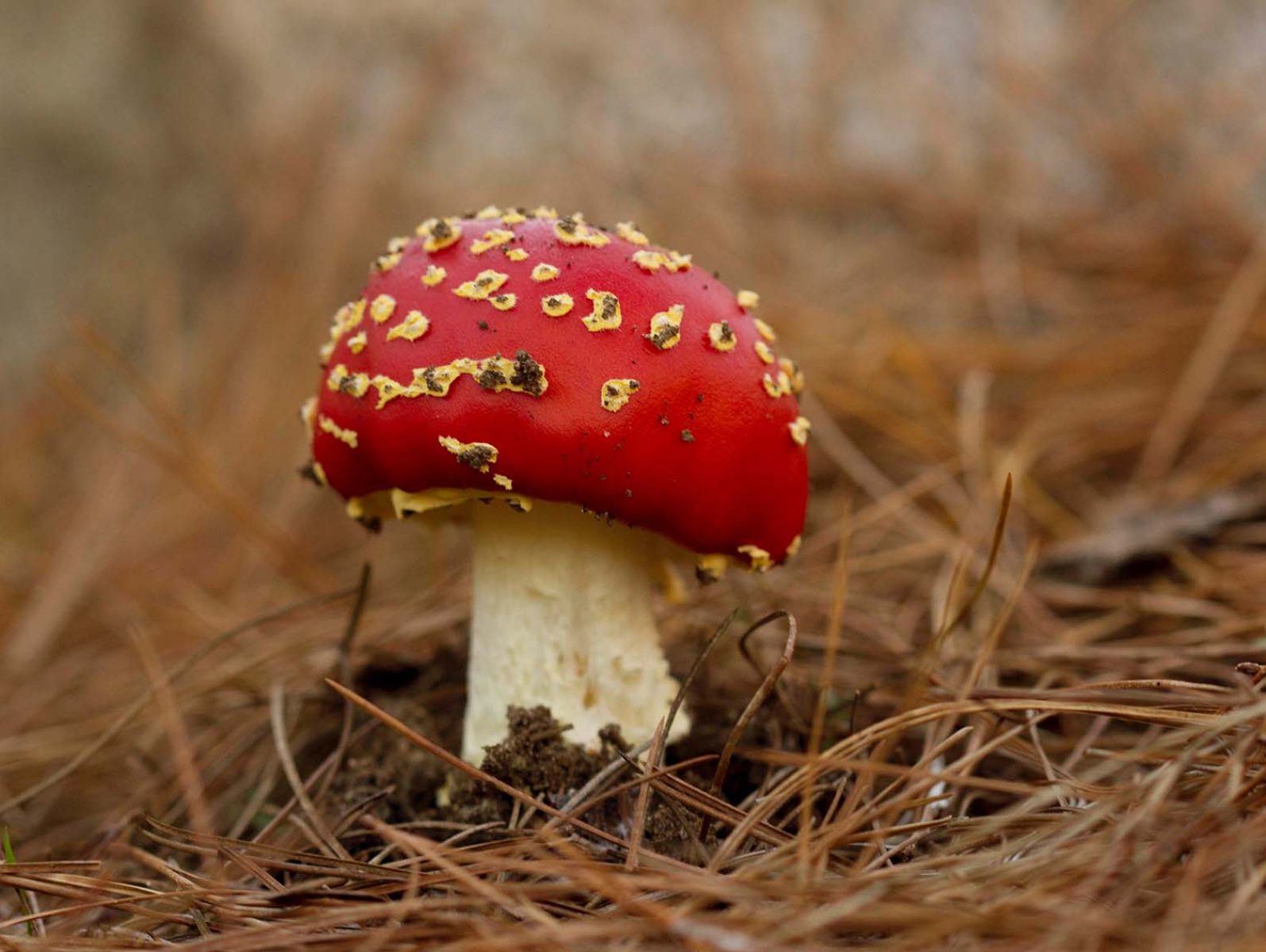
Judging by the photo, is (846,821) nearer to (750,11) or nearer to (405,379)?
(405,379)

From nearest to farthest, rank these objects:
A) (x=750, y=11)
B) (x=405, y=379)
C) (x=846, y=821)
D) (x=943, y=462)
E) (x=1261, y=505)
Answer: (x=846, y=821) < (x=405, y=379) < (x=1261, y=505) < (x=943, y=462) < (x=750, y=11)

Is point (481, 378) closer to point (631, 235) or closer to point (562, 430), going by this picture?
point (562, 430)

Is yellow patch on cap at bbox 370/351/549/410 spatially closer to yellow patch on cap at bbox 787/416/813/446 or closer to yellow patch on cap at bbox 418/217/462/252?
yellow patch on cap at bbox 418/217/462/252

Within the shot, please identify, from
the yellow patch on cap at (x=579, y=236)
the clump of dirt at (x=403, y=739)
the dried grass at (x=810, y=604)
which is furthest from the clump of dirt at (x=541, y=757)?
the yellow patch on cap at (x=579, y=236)

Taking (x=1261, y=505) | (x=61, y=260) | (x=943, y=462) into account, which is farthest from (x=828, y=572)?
(x=61, y=260)

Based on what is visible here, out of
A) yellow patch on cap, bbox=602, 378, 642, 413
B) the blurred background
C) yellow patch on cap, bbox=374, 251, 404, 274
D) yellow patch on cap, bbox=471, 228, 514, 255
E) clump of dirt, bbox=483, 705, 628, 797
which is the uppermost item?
the blurred background

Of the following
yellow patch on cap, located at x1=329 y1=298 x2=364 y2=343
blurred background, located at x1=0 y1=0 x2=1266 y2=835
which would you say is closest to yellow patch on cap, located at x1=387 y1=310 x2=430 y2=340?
yellow patch on cap, located at x1=329 y1=298 x2=364 y2=343

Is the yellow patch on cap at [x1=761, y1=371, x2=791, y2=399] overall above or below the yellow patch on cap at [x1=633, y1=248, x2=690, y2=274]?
below

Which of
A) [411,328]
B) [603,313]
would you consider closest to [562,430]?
[603,313]

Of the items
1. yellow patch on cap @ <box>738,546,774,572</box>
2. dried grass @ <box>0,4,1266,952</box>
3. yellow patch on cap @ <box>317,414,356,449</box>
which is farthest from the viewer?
yellow patch on cap @ <box>738,546,774,572</box>
